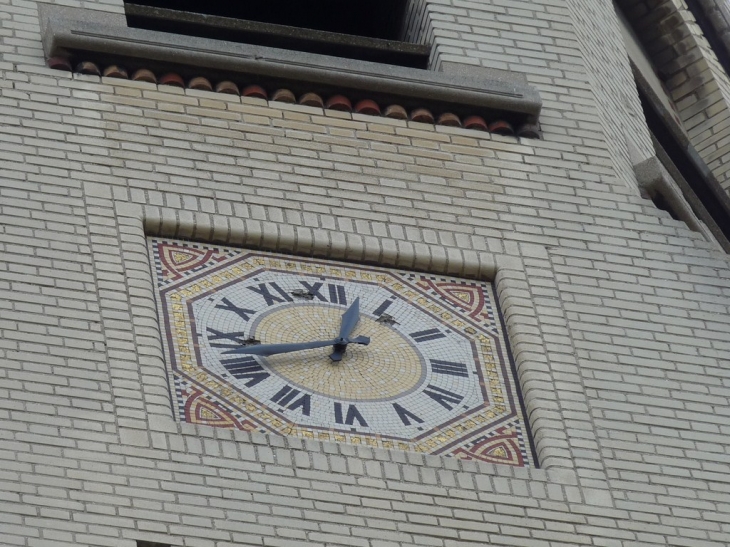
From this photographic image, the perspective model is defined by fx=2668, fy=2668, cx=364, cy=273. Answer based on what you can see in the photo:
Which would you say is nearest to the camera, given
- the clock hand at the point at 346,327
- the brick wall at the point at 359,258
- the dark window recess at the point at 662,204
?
the brick wall at the point at 359,258

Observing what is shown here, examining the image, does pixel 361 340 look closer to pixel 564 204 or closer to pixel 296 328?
pixel 296 328

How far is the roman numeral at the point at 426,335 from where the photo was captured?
52.8ft

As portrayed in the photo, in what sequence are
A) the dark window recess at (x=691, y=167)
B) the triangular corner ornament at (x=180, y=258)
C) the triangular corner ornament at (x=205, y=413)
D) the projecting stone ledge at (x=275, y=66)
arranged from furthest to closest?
the dark window recess at (x=691, y=167) < the projecting stone ledge at (x=275, y=66) < the triangular corner ornament at (x=180, y=258) < the triangular corner ornament at (x=205, y=413)

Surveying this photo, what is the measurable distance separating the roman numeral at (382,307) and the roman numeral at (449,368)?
0.49m

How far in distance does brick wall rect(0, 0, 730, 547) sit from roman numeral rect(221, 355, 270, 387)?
527mm

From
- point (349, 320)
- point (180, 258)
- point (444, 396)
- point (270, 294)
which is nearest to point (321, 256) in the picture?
point (270, 294)

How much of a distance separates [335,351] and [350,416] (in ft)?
1.86

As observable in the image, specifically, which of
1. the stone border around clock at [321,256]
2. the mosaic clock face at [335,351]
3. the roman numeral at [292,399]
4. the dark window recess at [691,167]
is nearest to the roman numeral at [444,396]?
the mosaic clock face at [335,351]

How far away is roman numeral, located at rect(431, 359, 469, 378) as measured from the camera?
15883mm

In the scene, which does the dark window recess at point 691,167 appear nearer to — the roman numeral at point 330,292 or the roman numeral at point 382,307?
the roman numeral at point 382,307

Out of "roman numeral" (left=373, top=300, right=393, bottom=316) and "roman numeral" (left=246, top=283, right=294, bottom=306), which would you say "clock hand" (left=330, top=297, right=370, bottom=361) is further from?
"roman numeral" (left=246, top=283, right=294, bottom=306)

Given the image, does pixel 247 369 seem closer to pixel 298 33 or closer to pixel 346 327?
pixel 346 327

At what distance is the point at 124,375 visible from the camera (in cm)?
1495

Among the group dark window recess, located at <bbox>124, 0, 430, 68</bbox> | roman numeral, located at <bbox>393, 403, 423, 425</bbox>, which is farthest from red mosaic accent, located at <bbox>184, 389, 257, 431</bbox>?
dark window recess, located at <bbox>124, 0, 430, 68</bbox>
